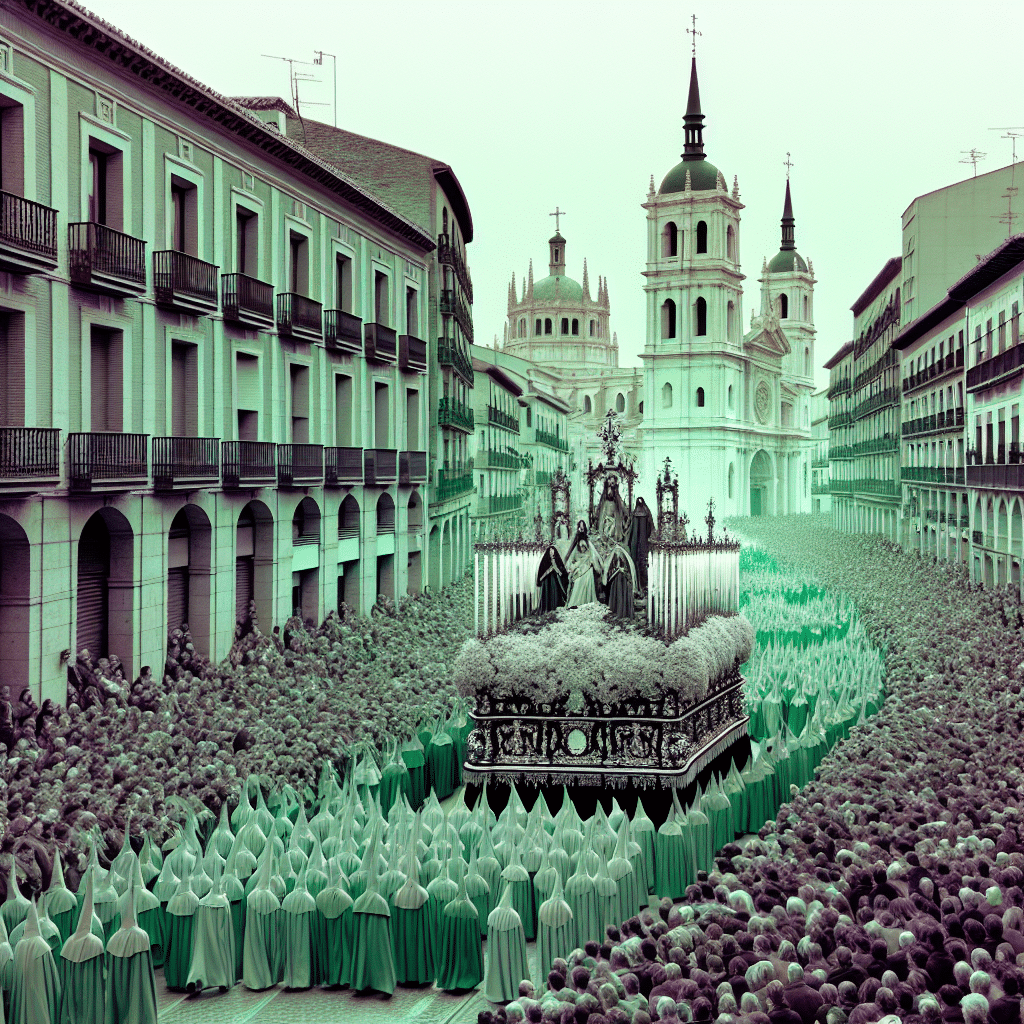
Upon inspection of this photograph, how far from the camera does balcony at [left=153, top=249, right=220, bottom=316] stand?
843 inches

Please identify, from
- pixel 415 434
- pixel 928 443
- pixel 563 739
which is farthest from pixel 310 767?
pixel 928 443

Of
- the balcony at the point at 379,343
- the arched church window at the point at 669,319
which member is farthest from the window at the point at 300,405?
the arched church window at the point at 669,319

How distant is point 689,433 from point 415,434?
55610 millimetres

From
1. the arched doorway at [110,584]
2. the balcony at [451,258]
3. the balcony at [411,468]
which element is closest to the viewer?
the arched doorway at [110,584]

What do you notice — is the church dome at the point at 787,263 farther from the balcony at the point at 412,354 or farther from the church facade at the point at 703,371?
the balcony at the point at 412,354

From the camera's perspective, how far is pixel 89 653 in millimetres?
19641

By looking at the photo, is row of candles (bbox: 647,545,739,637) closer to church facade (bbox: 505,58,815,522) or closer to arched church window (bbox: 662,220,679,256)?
church facade (bbox: 505,58,815,522)

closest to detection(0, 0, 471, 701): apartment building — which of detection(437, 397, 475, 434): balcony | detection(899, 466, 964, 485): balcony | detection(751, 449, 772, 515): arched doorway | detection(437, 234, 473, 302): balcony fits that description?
detection(437, 234, 473, 302): balcony

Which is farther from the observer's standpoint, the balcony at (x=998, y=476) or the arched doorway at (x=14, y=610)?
the balcony at (x=998, y=476)

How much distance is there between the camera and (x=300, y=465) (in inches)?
1066

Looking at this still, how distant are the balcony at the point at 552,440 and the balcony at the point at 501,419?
1273cm

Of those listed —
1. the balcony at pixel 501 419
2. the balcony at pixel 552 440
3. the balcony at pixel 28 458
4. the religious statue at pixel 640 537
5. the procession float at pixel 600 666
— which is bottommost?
the procession float at pixel 600 666

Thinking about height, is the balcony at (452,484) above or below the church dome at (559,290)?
below

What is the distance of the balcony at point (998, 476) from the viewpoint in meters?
32.3
